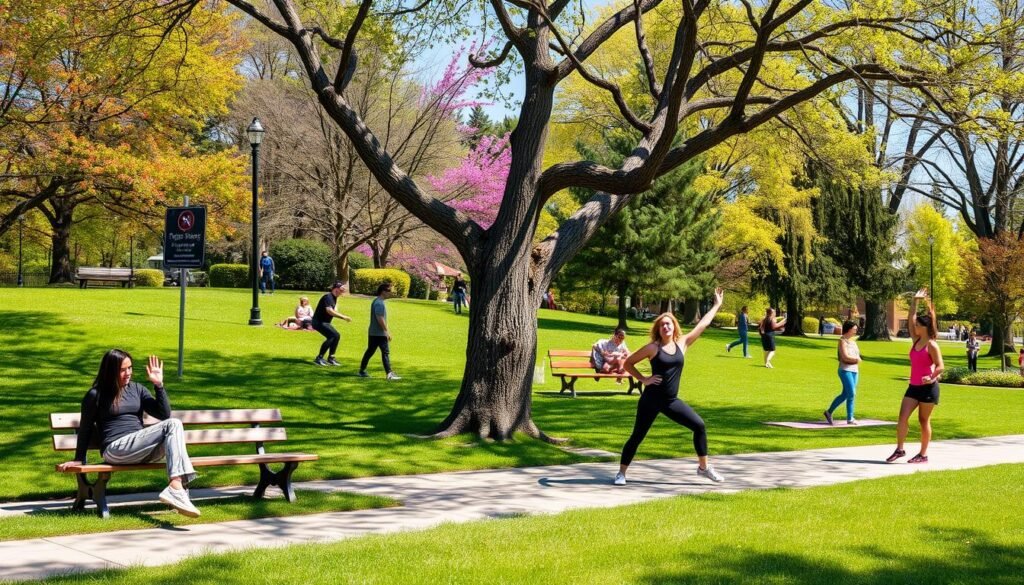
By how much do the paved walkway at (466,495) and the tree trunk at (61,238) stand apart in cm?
2497

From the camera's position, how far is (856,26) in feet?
43.2

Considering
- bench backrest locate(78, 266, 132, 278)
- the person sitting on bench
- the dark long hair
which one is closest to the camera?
the dark long hair

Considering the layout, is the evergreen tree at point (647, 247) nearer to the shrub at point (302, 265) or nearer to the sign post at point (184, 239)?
the shrub at point (302, 265)

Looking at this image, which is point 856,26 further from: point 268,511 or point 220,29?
point 220,29

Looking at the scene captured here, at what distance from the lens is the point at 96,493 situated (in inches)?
308

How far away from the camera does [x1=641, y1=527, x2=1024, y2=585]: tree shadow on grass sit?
5941 millimetres

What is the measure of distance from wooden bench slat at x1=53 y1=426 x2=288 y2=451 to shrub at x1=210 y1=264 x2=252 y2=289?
33459 millimetres

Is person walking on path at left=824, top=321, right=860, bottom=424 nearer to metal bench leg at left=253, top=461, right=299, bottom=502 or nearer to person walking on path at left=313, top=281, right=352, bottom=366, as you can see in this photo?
person walking on path at left=313, top=281, right=352, bottom=366

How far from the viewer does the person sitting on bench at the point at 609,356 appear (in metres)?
20.5

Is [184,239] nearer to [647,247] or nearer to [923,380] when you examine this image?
[923,380]

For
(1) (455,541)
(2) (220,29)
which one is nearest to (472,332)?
(1) (455,541)

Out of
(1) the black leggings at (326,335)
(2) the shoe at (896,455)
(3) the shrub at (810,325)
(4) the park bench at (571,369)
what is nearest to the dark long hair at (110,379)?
(2) the shoe at (896,455)

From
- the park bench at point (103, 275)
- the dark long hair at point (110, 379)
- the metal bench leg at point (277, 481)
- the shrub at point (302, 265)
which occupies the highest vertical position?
the shrub at point (302, 265)

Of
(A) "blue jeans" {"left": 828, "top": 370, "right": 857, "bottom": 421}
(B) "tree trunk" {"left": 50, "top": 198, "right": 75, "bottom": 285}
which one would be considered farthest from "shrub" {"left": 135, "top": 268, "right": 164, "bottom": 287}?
(A) "blue jeans" {"left": 828, "top": 370, "right": 857, "bottom": 421}
